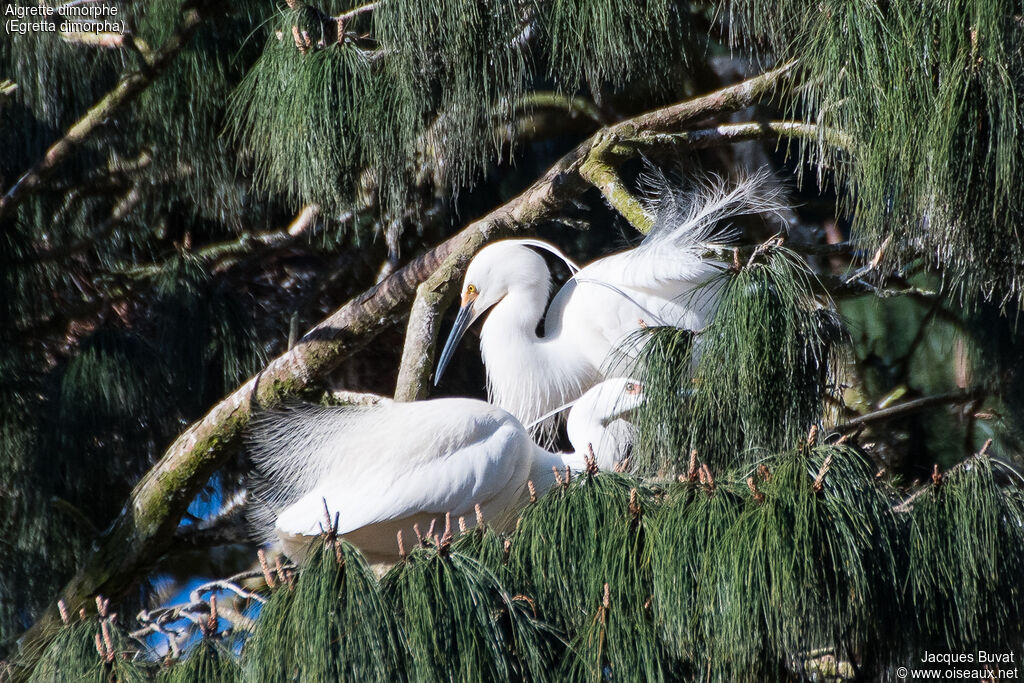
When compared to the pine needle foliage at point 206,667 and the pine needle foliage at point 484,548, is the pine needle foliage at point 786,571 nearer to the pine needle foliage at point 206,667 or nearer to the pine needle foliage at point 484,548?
the pine needle foliage at point 484,548

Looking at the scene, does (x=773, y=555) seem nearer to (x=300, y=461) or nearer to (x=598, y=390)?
(x=598, y=390)

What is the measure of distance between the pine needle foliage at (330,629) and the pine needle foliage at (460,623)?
3 centimetres

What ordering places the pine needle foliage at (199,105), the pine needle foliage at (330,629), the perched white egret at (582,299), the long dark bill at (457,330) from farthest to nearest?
the pine needle foliage at (199,105), the long dark bill at (457,330), the perched white egret at (582,299), the pine needle foliage at (330,629)

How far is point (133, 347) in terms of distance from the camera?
7.48 feet

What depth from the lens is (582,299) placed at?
2.01 meters

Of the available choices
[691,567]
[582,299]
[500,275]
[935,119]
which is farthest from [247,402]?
[935,119]

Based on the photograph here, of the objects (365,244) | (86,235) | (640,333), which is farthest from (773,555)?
(86,235)

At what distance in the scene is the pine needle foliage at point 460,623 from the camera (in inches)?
41.5

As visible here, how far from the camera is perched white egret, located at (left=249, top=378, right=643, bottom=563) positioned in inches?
68.1

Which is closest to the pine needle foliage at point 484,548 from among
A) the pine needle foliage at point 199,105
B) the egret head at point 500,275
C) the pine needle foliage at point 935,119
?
the pine needle foliage at point 935,119

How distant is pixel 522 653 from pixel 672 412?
1.14 feet

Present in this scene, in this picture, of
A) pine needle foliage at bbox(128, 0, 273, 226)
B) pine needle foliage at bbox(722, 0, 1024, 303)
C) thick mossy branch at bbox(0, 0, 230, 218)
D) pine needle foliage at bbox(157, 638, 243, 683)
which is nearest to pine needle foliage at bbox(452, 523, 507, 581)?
pine needle foliage at bbox(157, 638, 243, 683)

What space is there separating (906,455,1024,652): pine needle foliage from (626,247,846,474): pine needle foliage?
0.21 meters

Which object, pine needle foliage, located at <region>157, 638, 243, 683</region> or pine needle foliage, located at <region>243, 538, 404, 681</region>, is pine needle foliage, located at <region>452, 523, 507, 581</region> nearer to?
pine needle foliage, located at <region>243, 538, 404, 681</region>
